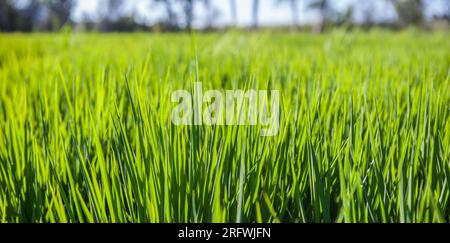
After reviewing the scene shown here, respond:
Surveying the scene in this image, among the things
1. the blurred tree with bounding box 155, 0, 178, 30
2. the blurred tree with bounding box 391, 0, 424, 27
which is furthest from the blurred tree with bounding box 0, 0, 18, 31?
the blurred tree with bounding box 391, 0, 424, 27

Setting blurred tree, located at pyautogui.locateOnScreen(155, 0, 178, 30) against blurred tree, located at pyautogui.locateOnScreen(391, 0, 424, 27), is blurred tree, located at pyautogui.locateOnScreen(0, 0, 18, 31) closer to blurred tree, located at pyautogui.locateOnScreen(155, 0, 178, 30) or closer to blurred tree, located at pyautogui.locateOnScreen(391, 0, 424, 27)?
blurred tree, located at pyautogui.locateOnScreen(155, 0, 178, 30)

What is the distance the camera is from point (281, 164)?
1.95 ft

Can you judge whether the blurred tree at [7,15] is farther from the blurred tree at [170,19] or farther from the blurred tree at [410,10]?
the blurred tree at [410,10]

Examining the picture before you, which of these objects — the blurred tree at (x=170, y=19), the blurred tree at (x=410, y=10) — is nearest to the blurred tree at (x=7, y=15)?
the blurred tree at (x=170, y=19)

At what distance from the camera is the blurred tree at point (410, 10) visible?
1095 inches

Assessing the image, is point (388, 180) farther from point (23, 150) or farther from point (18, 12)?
point (18, 12)

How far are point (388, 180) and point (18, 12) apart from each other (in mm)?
24560

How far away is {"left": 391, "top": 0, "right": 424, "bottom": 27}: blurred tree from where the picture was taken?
91.2 ft

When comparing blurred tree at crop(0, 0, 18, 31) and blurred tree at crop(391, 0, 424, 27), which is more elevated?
blurred tree at crop(391, 0, 424, 27)

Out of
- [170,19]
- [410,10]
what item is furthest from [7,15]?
[410,10]

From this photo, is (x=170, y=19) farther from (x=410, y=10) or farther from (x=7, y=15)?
(x=410, y=10)

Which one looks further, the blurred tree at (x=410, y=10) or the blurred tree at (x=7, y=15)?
the blurred tree at (x=410, y=10)

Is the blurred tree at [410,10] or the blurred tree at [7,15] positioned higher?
the blurred tree at [410,10]
